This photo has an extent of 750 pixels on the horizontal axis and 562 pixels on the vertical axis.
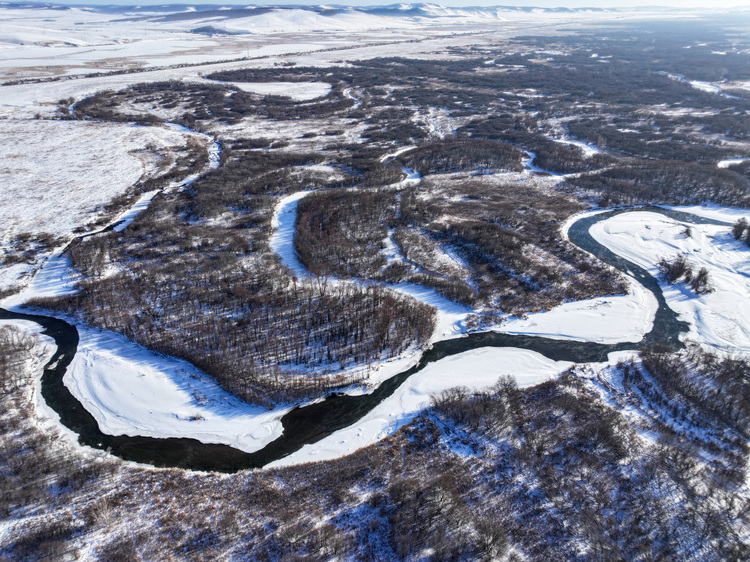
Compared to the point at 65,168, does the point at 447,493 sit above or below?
below

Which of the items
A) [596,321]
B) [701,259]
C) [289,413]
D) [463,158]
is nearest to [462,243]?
[596,321]

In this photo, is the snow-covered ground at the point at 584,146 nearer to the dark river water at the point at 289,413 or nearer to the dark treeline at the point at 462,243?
the dark treeline at the point at 462,243

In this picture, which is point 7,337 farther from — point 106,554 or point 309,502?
point 309,502

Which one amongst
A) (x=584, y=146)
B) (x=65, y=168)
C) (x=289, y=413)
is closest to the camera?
(x=289, y=413)

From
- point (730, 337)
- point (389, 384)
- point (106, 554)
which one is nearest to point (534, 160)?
point (730, 337)

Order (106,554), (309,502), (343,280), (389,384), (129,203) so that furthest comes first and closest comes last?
1. (129,203)
2. (343,280)
3. (389,384)
4. (309,502)
5. (106,554)

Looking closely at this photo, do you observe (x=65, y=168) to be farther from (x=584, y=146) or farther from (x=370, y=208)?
(x=584, y=146)

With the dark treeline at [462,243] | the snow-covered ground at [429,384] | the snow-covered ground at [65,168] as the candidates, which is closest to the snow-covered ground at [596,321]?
the dark treeline at [462,243]

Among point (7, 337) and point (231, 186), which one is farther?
point (231, 186)
